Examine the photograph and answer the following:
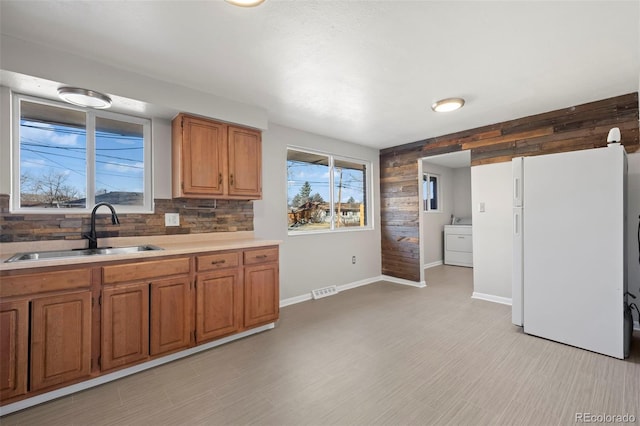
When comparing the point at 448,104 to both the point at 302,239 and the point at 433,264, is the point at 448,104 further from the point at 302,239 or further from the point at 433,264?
the point at 433,264

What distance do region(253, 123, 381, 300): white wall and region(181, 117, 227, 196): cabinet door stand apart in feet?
2.44

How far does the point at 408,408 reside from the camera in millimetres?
1771

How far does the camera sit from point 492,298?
388 centimetres

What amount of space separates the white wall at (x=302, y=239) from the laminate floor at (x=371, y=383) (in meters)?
1.02

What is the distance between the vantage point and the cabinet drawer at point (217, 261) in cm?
249

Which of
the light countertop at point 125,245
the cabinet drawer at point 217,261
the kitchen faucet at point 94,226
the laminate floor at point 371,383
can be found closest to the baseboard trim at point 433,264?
the laminate floor at point 371,383

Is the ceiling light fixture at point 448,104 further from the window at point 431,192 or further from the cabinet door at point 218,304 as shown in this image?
the window at point 431,192

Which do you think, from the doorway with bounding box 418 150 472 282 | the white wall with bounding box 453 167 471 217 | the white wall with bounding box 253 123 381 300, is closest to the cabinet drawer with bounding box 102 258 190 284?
the white wall with bounding box 253 123 381 300

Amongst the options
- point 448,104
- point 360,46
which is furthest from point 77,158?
point 448,104

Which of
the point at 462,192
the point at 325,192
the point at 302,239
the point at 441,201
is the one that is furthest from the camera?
the point at 462,192

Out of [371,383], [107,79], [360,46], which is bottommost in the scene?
[371,383]

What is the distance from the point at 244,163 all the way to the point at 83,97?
141 centimetres

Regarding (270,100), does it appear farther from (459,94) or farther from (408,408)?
(408,408)

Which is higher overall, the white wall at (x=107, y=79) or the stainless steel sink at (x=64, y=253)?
the white wall at (x=107, y=79)
